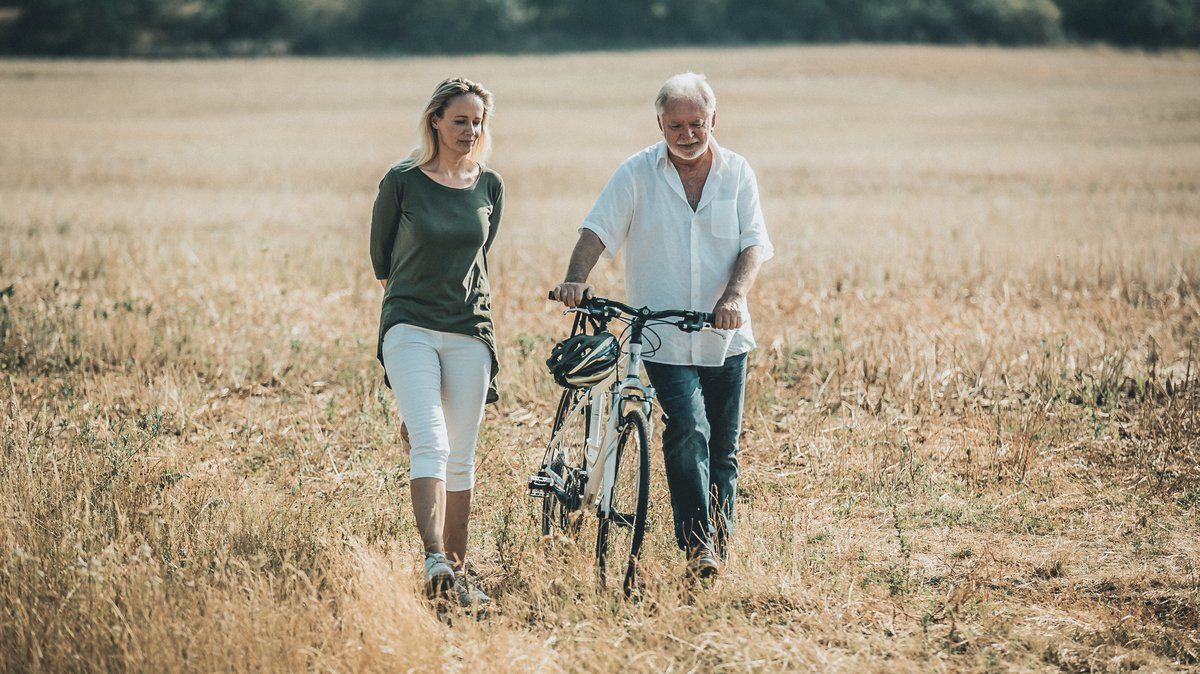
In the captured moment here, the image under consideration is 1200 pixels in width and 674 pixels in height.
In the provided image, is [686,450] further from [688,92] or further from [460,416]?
[688,92]

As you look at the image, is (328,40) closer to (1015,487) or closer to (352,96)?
(352,96)

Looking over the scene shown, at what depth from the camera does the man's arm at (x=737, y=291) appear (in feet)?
15.4

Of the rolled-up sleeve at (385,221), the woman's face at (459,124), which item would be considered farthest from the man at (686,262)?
the rolled-up sleeve at (385,221)

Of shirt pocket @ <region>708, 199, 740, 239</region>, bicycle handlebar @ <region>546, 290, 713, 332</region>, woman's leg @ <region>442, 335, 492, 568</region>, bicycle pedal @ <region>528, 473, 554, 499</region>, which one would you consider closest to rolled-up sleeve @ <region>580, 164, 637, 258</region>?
bicycle handlebar @ <region>546, 290, 713, 332</region>

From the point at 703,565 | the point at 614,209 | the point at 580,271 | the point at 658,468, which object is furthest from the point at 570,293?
the point at 658,468

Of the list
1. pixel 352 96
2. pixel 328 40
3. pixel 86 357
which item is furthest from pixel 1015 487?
pixel 328 40

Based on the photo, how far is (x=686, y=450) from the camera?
4.87m

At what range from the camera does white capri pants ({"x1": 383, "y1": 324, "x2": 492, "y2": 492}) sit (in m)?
4.64

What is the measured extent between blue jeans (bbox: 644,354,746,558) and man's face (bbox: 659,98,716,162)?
93cm

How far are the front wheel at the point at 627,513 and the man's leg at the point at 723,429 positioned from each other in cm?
39

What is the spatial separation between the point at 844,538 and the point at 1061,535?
3.64 ft

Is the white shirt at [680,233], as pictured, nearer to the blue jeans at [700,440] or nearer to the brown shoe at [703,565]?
the blue jeans at [700,440]

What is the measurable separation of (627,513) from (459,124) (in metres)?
1.86

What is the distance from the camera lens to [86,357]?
8.66 meters
